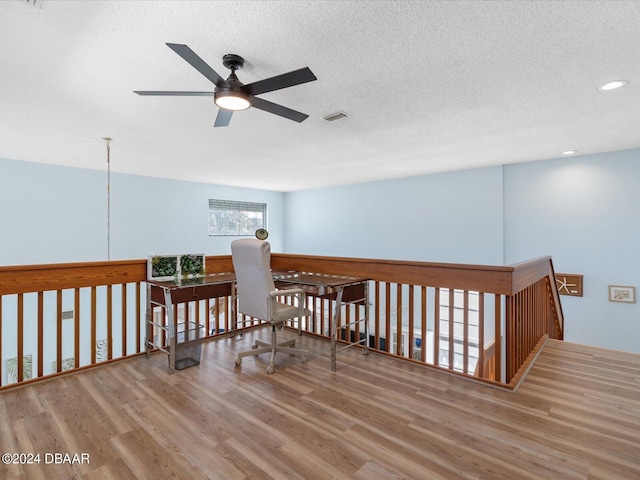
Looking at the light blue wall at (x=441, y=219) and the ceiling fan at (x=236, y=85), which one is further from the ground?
the ceiling fan at (x=236, y=85)

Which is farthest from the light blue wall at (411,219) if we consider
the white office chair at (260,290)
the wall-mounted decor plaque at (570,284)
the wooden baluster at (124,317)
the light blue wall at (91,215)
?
the wooden baluster at (124,317)

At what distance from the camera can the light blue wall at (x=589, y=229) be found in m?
4.19

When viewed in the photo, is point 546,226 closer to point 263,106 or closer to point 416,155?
point 416,155

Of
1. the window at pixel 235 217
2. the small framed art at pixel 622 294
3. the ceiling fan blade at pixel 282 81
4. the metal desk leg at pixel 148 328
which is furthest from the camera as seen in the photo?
the window at pixel 235 217

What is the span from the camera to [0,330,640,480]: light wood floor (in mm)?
1603

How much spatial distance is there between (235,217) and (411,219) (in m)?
4.07

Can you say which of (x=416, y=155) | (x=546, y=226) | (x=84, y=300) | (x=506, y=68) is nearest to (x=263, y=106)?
(x=506, y=68)

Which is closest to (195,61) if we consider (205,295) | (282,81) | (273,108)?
(282,81)

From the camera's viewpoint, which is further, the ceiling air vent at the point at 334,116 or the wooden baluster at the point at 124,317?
the ceiling air vent at the point at 334,116

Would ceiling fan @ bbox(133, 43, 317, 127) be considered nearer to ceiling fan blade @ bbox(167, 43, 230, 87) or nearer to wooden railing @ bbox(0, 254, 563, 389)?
ceiling fan blade @ bbox(167, 43, 230, 87)

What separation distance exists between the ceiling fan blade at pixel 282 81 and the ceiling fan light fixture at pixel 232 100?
0.17ft

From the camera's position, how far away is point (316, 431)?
6.23 ft

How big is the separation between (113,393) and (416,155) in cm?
432

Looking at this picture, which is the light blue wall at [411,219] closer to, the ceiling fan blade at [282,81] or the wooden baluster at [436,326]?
the wooden baluster at [436,326]
